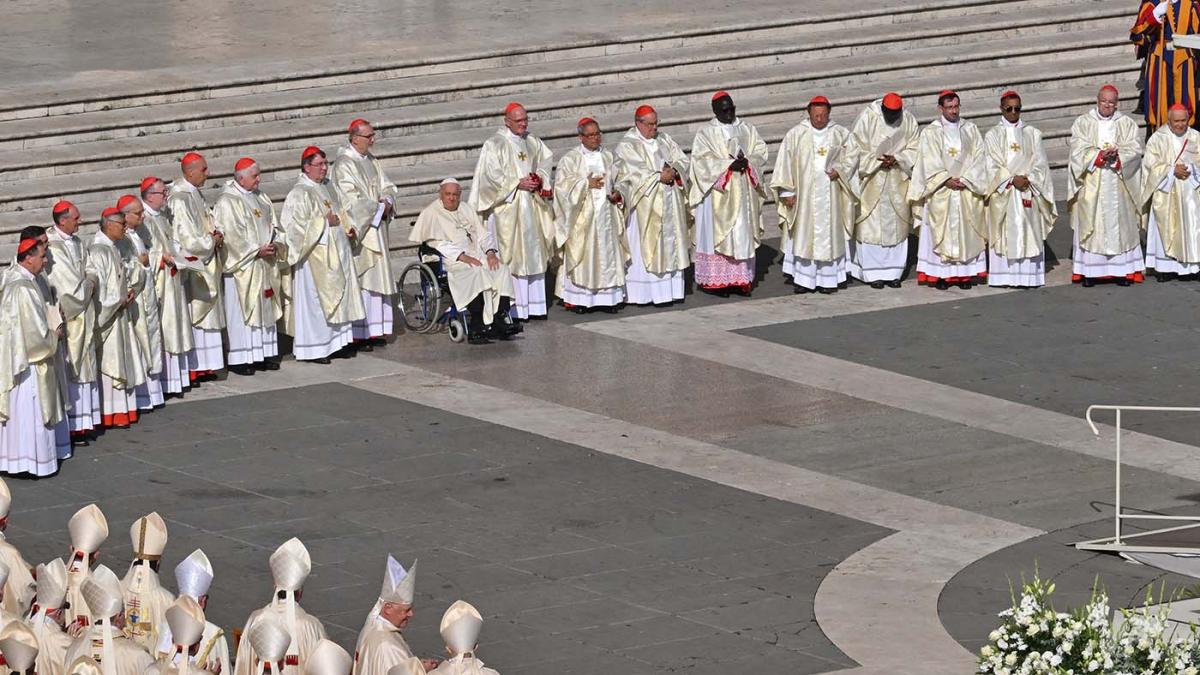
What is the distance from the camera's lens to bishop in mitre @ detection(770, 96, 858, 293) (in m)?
20.9

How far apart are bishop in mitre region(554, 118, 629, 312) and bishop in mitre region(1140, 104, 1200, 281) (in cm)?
454

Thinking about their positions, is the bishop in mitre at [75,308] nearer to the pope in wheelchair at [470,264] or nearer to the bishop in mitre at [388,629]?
the pope in wheelchair at [470,264]

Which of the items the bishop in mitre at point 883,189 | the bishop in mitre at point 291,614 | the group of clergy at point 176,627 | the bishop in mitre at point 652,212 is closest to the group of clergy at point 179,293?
the bishop in mitre at point 652,212

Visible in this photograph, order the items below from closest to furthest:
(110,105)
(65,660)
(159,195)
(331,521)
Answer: (65,660) → (331,521) → (159,195) → (110,105)

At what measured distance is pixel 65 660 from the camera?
430 inches

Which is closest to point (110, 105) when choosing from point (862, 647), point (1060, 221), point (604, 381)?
point (604, 381)

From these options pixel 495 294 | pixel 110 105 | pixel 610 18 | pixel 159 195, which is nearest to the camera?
pixel 159 195

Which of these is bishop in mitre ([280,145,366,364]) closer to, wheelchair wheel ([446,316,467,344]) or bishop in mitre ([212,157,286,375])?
bishop in mitre ([212,157,286,375])

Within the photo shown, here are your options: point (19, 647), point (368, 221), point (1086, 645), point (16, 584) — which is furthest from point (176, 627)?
point (368, 221)

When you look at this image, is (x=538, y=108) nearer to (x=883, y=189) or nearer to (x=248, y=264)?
(x=883, y=189)

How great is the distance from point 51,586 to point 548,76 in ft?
45.0

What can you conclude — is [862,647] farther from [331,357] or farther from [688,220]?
[688,220]

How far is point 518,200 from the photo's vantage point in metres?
20.1

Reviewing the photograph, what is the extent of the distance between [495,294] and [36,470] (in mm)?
4301
